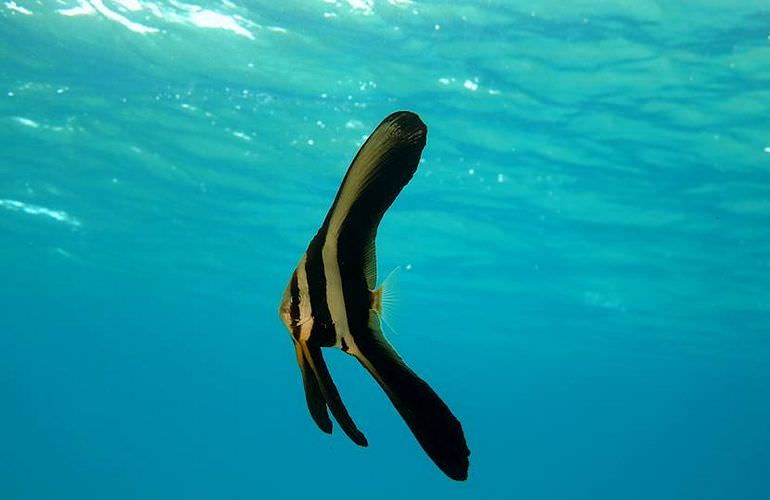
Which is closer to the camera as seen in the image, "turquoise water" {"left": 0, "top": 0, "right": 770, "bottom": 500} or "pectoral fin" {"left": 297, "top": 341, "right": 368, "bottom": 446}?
"pectoral fin" {"left": 297, "top": 341, "right": 368, "bottom": 446}

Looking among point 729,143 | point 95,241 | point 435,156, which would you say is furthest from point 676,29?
point 95,241

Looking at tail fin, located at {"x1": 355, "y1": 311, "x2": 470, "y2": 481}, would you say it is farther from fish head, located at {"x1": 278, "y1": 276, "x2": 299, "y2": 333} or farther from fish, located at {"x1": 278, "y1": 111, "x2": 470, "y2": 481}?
fish head, located at {"x1": 278, "y1": 276, "x2": 299, "y2": 333}

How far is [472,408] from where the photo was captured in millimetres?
149375

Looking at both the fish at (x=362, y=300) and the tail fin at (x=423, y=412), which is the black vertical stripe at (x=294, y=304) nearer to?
the fish at (x=362, y=300)

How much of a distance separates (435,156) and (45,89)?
1050 cm

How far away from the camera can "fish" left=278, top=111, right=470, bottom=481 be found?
799 millimetres

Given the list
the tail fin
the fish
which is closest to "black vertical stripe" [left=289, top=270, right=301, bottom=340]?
the fish

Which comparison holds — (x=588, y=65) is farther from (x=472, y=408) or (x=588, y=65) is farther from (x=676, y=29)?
(x=472, y=408)

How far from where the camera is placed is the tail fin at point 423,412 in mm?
781

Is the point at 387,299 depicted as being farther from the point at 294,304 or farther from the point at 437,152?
the point at 437,152

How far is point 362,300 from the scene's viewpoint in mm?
902

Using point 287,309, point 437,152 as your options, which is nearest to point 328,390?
point 287,309

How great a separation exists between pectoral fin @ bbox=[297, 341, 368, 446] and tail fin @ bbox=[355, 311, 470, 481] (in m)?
0.08

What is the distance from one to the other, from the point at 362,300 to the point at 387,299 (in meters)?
0.09
